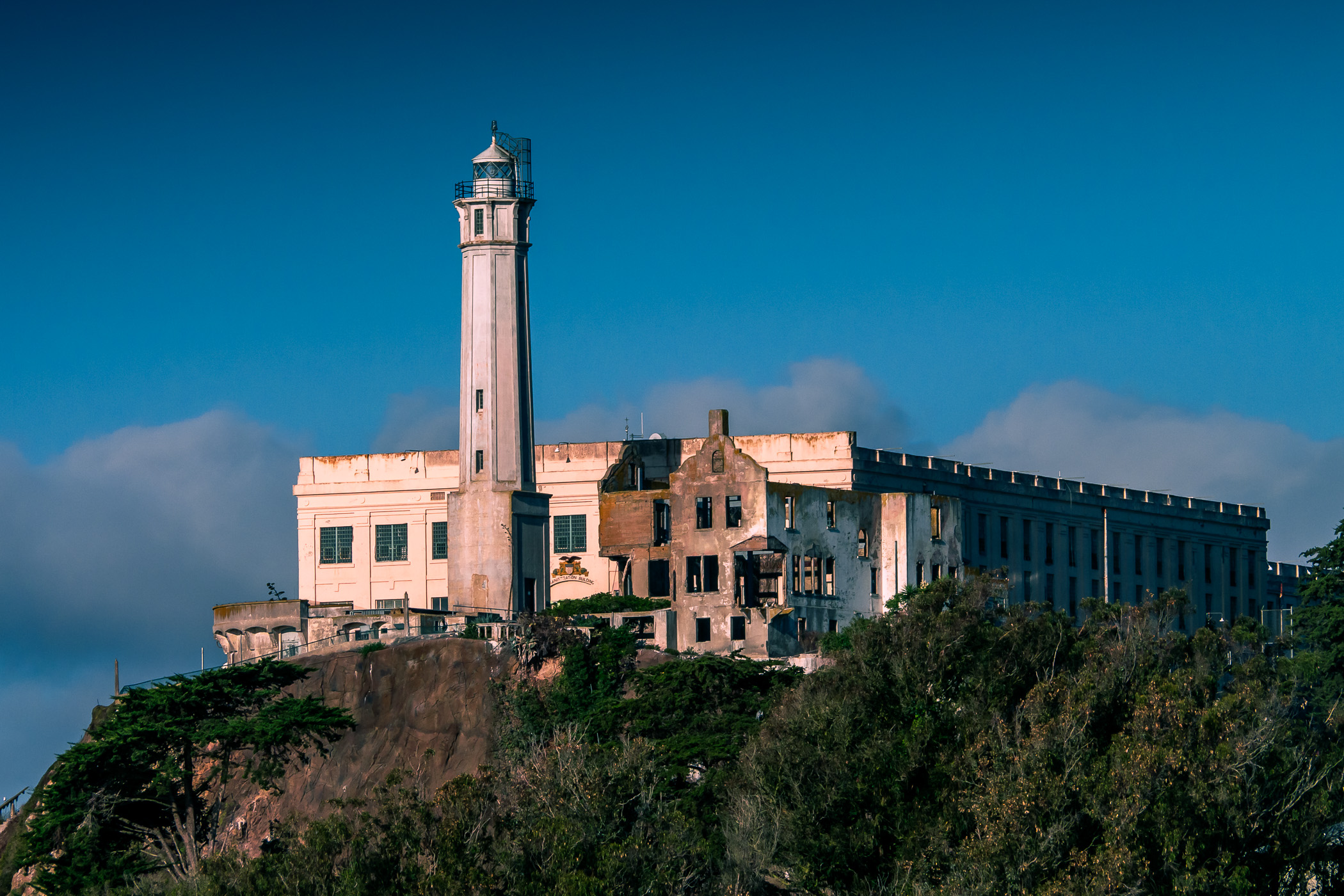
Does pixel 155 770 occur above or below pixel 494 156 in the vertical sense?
below

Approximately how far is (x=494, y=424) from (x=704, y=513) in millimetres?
10226

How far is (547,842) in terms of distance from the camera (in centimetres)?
4600

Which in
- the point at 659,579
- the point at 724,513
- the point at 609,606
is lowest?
the point at 609,606

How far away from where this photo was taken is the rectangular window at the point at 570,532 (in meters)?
94.2

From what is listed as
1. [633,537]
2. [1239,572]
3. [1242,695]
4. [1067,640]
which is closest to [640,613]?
[633,537]

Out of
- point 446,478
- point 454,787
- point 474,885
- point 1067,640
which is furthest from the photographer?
point 446,478

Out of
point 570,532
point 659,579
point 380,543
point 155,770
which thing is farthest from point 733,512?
point 380,543

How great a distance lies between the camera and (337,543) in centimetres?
9969

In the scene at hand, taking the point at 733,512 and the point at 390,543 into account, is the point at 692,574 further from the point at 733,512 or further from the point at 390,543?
the point at 390,543

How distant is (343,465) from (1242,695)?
55.4 m

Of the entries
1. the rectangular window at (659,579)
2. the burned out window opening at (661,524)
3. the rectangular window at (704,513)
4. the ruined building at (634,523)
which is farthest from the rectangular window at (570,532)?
the rectangular window at (704,513)

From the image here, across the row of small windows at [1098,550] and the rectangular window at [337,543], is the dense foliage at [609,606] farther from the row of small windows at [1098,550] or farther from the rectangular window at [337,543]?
the row of small windows at [1098,550]

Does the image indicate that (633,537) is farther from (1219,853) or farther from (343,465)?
(1219,853)

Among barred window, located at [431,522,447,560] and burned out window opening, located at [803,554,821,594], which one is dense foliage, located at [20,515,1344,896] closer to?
burned out window opening, located at [803,554,821,594]
